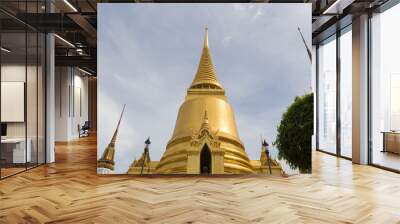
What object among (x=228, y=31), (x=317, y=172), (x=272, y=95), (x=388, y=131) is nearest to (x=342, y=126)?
(x=388, y=131)

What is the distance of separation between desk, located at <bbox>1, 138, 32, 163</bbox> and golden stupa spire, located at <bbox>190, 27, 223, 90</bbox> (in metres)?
3.36

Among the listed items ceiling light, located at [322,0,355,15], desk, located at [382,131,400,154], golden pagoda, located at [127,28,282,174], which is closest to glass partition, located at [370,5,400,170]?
desk, located at [382,131,400,154]

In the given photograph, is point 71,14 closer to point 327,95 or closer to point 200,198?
point 200,198

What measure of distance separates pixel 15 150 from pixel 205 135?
3511mm

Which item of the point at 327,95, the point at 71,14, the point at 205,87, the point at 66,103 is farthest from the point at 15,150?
the point at 66,103

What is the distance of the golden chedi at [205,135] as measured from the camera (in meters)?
6.69

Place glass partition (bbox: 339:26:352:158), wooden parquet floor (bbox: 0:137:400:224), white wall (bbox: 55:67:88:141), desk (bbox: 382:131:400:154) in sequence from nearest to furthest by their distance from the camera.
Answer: wooden parquet floor (bbox: 0:137:400:224)
desk (bbox: 382:131:400:154)
glass partition (bbox: 339:26:352:158)
white wall (bbox: 55:67:88:141)

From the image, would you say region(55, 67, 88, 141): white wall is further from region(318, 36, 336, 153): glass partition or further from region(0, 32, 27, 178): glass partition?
region(318, 36, 336, 153): glass partition

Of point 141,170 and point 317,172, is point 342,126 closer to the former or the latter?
point 317,172

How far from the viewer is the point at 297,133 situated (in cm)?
693

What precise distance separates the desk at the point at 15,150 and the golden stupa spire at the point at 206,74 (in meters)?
3.36

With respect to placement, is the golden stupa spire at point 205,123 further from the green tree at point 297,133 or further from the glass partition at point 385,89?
the glass partition at point 385,89

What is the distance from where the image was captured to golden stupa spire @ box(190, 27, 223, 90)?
22.5 ft

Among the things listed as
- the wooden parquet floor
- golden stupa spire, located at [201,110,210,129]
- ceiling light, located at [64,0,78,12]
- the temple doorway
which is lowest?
the wooden parquet floor
